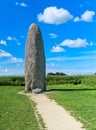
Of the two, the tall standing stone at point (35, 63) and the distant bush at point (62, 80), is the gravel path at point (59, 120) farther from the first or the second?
the distant bush at point (62, 80)

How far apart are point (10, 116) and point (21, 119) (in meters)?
0.96

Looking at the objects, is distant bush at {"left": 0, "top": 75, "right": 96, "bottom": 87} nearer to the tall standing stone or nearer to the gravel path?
the tall standing stone

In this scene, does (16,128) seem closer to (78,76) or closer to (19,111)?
(19,111)

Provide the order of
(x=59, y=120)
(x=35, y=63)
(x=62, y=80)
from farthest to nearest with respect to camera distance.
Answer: (x=62, y=80), (x=35, y=63), (x=59, y=120)

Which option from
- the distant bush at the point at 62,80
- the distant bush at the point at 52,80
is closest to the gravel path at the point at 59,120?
the distant bush at the point at 52,80

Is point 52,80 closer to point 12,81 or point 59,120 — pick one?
point 12,81

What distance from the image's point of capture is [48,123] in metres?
12.1

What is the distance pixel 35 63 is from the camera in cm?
2891

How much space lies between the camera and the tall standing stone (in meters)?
29.0

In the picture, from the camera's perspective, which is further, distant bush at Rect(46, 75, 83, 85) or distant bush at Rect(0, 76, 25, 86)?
distant bush at Rect(46, 75, 83, 85)

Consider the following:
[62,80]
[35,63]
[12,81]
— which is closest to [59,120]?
[35,63]

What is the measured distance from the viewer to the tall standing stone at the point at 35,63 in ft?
95.0

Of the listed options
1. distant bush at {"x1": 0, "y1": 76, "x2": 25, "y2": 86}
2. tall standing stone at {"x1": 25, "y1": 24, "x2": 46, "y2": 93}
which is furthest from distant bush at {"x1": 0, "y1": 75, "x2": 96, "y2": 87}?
tall standing stone at {"x1": 25, "y1": 24, "x2": 46, "y2": 93}

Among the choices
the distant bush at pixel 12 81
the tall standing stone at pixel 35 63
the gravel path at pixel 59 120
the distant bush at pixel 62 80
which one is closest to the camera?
the gravel path at pixel 59 120
